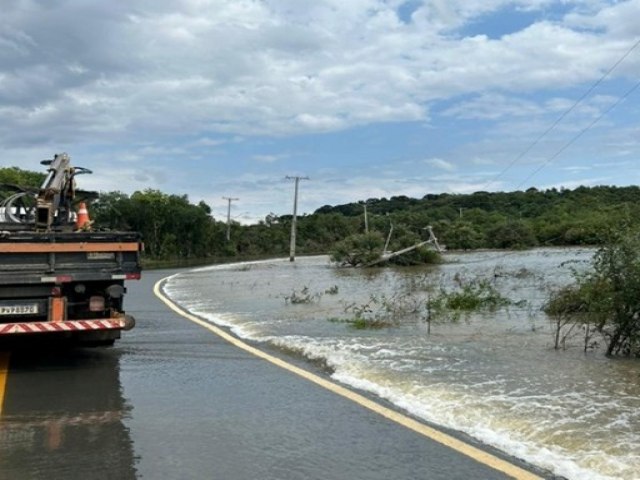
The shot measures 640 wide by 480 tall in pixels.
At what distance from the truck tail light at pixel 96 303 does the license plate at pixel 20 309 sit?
0.68 meters

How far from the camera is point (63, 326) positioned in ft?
28.8

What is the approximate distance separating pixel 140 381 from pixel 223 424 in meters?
2.40

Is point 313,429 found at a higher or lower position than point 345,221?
lower

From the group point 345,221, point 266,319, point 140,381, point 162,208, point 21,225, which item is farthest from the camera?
point 345,221

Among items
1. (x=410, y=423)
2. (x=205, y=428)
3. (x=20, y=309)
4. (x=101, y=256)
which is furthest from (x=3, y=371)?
(x=410, y=423)

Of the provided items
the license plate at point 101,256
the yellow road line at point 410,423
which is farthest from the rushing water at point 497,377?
the license plate at point 101,256

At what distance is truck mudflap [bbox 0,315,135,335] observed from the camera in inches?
333

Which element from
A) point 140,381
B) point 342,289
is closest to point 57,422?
point 140,381

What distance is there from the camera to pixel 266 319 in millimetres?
15375

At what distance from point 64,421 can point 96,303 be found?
3000mm

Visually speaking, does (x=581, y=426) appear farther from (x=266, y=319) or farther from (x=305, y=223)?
(x=305, y=223)

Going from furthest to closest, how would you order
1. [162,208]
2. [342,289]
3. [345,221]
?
[345,221], [162,208], [342,289]

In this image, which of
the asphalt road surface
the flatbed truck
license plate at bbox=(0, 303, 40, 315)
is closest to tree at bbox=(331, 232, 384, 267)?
the flatbed truck

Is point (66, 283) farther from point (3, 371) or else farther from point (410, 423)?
point (410, 423)
